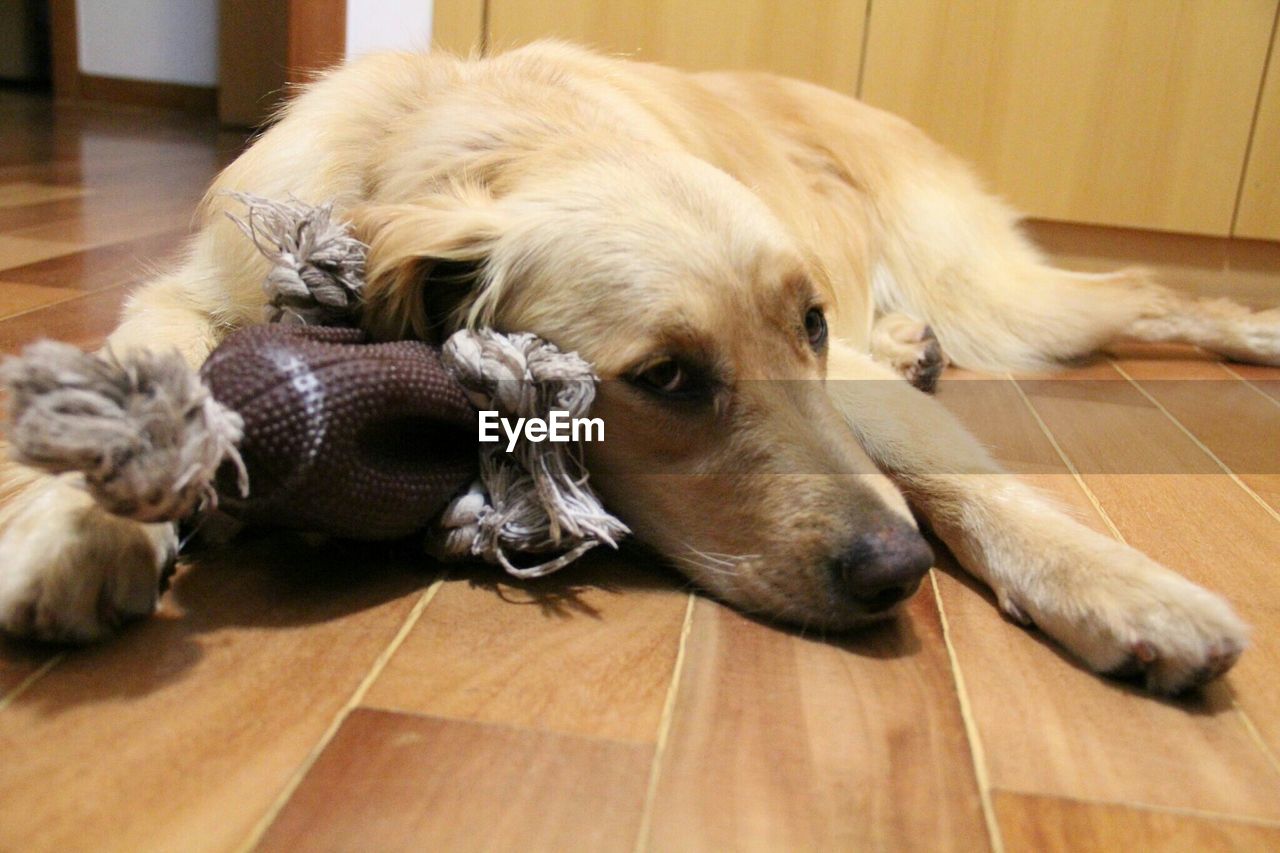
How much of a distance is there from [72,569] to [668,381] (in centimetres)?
68

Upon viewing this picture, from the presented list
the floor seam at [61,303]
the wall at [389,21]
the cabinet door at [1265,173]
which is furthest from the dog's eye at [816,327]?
the cabinet door at [1265,173]

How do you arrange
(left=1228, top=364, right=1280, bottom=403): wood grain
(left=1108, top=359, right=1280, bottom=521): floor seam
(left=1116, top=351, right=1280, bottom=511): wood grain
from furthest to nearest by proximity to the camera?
(left=1228, top=364, right=1280, bottom=403): wood grain < (left=1116, top=351, right=1280, bottom=511): wood grain < (left=1108, top=359, right=1280, bottom=521): floor seam

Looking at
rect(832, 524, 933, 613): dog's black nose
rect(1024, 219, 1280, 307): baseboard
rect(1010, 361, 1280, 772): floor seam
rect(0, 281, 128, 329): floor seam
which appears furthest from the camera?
rect(1024, 219, 1280, 307): baseboard

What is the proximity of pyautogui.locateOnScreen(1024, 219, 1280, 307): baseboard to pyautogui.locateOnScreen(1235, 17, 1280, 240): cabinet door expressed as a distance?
7 cm

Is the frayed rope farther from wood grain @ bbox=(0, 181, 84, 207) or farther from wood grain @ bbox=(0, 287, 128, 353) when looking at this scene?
wood grain @ bbox=(0, 181, 84, 207)

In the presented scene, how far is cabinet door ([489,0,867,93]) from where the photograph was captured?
A: 3.31m

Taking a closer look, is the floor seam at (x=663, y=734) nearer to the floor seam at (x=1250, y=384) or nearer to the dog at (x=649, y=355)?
the dog at (x=649, y=355)

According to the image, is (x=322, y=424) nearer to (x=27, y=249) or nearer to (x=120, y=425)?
(x=120, y=425)

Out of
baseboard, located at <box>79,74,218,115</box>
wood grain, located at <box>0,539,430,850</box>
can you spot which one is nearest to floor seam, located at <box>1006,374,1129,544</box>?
wood grain, located at <box>0,539,430,850</box>

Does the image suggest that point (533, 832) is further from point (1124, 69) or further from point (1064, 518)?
point (1124, 69)

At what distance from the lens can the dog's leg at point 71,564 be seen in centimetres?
104

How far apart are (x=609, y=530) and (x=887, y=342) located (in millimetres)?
1428

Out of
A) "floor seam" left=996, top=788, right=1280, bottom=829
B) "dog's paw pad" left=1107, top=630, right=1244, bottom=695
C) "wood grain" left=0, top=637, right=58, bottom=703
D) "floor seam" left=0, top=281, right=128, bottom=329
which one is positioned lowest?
"floor seam" left=0, top=281, right=128, bottom=329

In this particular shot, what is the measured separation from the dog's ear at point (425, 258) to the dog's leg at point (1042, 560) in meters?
0.64
